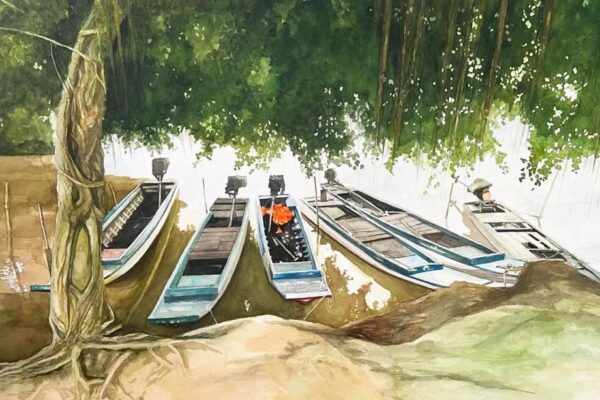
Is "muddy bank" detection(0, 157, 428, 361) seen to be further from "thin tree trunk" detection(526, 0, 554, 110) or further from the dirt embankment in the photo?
"thin tree trunk" detection(526, 0, 554, 110)

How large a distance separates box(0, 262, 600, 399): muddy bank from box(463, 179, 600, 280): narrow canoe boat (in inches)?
1.8

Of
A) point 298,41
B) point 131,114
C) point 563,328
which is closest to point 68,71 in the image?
point 131,114

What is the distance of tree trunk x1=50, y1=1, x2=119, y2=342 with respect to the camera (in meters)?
1.41

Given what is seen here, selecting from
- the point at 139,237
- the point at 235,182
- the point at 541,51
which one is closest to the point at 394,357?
the point at 235,182

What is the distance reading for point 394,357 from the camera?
147 cm

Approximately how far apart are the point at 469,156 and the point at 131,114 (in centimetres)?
89

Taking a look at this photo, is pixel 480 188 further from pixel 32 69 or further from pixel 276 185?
pixel 32 69

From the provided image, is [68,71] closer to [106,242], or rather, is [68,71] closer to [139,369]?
[106,242]

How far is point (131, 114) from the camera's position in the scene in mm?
1452

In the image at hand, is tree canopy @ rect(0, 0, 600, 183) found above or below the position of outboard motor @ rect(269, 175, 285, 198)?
above

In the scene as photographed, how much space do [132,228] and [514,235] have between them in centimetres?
Answer: 102

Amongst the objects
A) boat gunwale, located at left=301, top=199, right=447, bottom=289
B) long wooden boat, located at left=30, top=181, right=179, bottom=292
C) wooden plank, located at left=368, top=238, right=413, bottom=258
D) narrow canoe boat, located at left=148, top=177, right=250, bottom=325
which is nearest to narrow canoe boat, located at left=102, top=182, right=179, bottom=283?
long wooden boat, located at left=30, top=181, right=179, bottom=292

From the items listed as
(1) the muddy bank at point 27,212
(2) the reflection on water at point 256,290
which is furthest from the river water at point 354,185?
(1) the muddy bank at point 27,212

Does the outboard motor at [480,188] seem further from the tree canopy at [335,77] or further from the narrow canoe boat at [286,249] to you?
the narrow canoe boat at [286,249]
